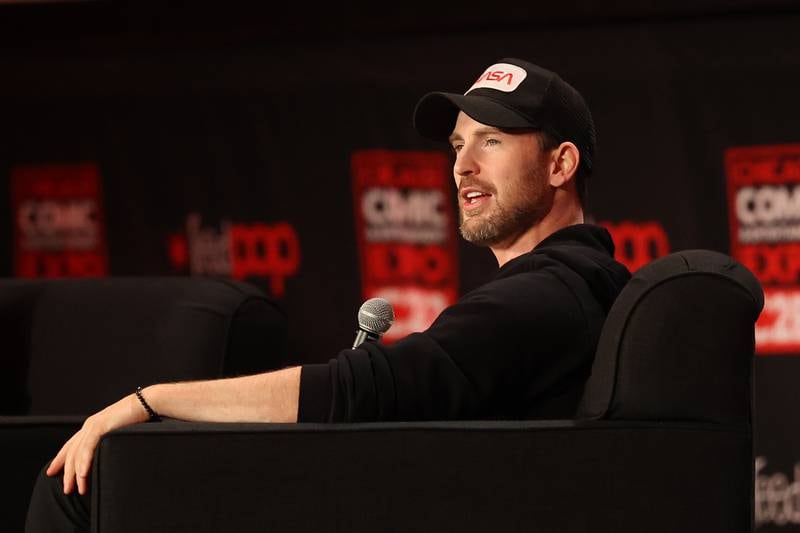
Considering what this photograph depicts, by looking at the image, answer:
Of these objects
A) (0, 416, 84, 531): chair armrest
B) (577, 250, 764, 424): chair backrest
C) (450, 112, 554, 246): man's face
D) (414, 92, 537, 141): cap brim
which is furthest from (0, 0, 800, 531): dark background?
(577, 250, 764, 424): chair backrest

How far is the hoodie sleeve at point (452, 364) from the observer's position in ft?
5.30

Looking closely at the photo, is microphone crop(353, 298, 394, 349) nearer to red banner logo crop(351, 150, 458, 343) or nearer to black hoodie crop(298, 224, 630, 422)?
black hoodie crop(298, 224, 630, 422)

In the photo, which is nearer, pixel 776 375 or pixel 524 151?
pixel 524 151

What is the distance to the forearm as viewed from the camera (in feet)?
5.32

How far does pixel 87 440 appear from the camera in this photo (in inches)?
62.0

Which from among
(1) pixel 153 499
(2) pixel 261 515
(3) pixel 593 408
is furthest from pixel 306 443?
(3) pixel 593 408

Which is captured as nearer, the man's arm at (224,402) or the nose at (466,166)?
the man's arm at (224,402)

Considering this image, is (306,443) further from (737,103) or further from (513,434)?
(737,103)

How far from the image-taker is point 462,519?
154 cm

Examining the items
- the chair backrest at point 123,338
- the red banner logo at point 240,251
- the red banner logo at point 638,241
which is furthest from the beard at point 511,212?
the red banner logo at point 240,251

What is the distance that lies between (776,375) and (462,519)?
8.29ft

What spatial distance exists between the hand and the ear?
0.86m

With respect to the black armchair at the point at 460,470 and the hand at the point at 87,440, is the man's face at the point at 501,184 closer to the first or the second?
the black armchair at the point at 460,470

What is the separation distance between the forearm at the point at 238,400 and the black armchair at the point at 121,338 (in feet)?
4.26
